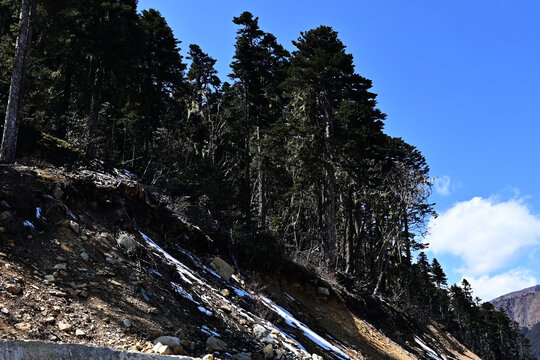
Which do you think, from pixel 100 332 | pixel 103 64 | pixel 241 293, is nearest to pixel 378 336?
pixel 241 293

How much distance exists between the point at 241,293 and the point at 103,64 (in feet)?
46.2

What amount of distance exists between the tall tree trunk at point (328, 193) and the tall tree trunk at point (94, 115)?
35.5ft

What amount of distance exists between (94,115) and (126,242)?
1145 centimetres

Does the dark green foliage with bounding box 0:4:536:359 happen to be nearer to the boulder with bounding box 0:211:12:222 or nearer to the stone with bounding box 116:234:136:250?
the stone with bounding box 116:234:136:250

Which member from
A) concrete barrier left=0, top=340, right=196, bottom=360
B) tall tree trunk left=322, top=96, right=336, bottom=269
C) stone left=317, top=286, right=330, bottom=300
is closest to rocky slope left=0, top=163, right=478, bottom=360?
concrete barrier left=0, top=340, right=196, bottom=360

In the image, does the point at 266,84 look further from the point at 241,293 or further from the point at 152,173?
the point at 241,293

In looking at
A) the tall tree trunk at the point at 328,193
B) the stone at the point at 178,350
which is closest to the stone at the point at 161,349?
the stone at the point at 178,350

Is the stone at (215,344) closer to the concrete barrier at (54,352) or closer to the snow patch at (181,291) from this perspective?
the snow patch at (181,291)

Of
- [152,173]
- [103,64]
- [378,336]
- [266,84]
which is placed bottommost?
[378,336]

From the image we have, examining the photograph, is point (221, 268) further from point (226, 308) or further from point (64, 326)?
point (64, 326)

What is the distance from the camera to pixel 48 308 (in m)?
5.37

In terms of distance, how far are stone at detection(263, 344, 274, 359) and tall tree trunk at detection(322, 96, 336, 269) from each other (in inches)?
411

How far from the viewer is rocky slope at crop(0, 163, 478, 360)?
5.49m

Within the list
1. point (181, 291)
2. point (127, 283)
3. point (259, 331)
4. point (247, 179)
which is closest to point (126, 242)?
point (127, 283)
